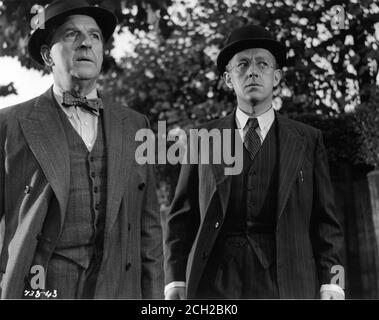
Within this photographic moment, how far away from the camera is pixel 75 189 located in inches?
145

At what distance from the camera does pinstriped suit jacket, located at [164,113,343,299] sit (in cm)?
414

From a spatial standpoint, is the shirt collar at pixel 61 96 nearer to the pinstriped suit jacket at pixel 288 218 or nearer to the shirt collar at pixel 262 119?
the pinstriped suit jacket at pixel 288 218

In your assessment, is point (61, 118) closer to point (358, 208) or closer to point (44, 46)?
point (44, 46)

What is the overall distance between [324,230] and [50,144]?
170 cm

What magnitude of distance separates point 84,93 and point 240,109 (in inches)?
42.7

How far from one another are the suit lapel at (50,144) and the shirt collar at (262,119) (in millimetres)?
1234

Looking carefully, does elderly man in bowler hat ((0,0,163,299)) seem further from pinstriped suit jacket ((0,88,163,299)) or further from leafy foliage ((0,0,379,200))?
leafy foliage ((0,0,379,200))

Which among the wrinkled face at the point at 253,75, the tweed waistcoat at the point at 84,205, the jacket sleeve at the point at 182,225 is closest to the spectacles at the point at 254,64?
the wrinkled face at the point at 253,75

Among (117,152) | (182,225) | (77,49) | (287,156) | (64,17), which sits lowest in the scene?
(182,225)

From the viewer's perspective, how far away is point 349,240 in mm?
8133

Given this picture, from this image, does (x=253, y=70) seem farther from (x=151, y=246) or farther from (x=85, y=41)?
(x=151, y=246)

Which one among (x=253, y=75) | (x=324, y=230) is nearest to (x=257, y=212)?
(x=324, y=230)

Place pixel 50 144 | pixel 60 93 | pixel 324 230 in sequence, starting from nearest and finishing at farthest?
pixel 50 144 → pixel 60 93 → pixel 324 230
